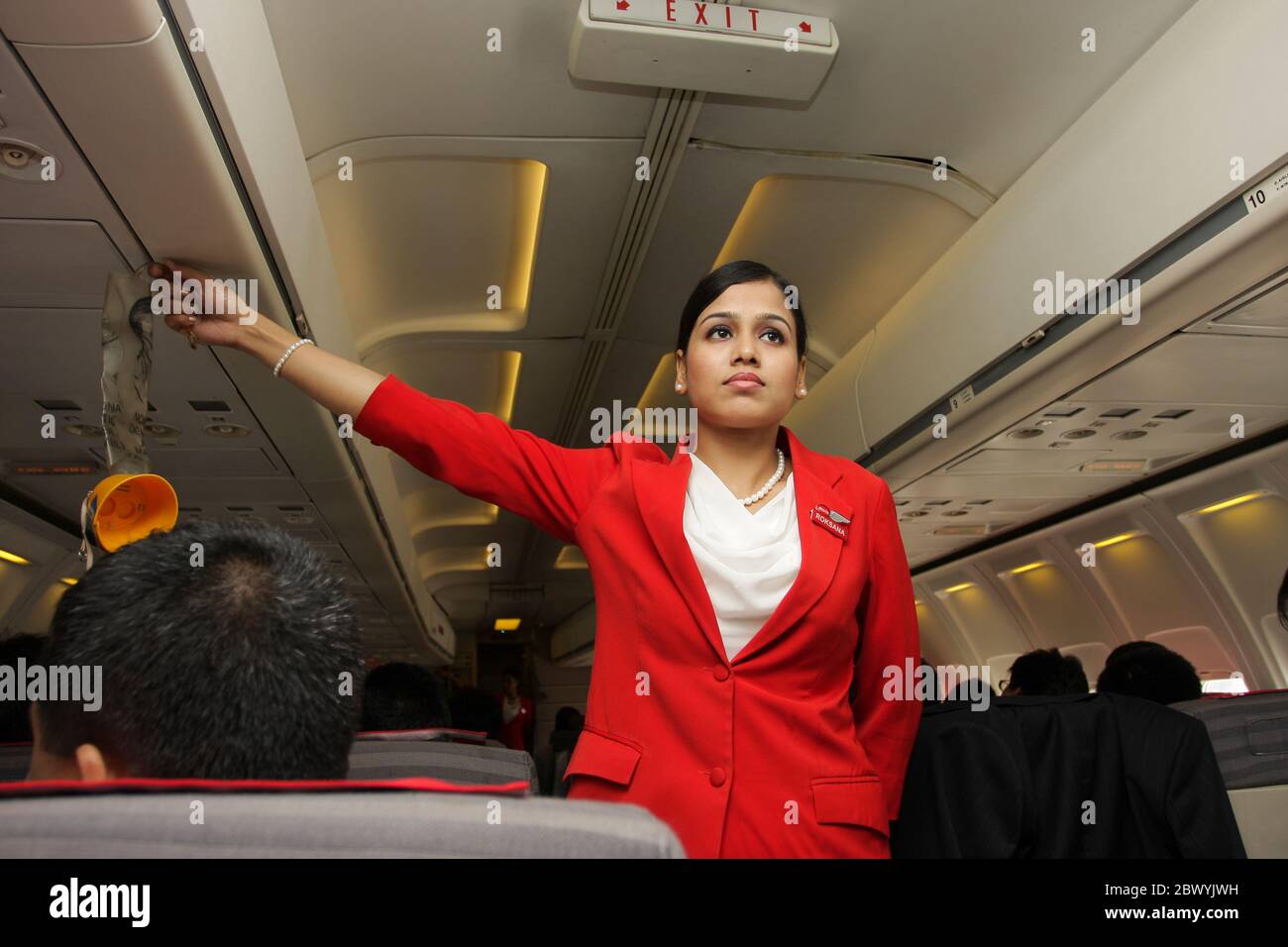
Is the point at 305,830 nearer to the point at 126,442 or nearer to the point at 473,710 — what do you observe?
the point at 126,442

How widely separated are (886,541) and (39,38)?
7.15 ft

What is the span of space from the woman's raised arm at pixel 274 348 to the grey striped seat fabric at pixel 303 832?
132 centimetres

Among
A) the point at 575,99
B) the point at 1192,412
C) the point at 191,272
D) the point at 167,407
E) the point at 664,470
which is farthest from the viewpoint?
the point at 1192,412

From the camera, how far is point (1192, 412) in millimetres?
5672

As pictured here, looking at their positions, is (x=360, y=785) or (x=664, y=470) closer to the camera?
(x=360, y=785)

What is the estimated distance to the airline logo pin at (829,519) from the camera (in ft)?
6.35

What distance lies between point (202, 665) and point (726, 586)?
3.40 feet

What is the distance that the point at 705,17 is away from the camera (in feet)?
11.1

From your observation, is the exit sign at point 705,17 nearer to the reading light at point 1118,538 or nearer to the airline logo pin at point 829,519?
the airline logo pin at point 829,519

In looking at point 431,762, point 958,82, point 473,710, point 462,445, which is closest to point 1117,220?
point 958,82

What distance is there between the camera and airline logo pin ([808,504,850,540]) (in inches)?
76.2

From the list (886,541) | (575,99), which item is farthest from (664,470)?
(575,99)

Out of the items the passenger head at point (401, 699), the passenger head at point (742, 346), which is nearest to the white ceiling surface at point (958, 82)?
the passenger head at point (742, 346)

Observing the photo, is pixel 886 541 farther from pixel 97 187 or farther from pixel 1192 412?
pixel 1192 412
